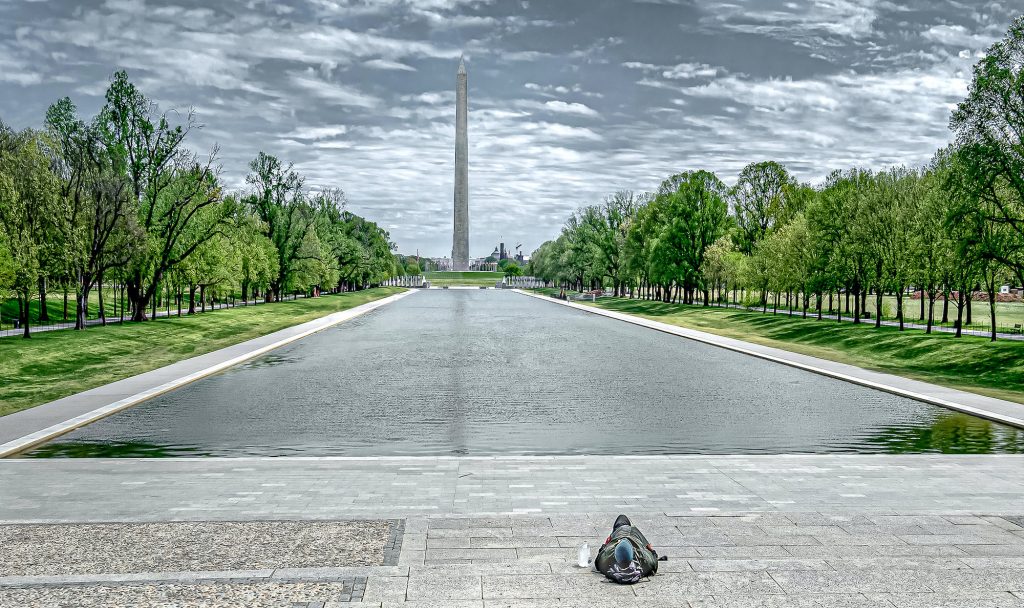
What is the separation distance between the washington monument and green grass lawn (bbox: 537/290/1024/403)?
340 feet

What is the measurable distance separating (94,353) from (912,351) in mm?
35862

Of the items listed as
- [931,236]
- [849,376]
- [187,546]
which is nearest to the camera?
[187,546]

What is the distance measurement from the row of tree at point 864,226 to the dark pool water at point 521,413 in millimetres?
11833

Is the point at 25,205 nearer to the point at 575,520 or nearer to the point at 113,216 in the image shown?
the point at 113,216

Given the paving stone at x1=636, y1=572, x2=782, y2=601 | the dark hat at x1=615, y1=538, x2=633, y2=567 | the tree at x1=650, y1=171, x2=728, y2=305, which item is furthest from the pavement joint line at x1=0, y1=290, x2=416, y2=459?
the tree at x1=650, y1=171, x2=728, y2=305

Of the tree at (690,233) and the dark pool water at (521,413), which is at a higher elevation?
the tree at (690,233)

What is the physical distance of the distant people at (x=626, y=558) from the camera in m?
6.69

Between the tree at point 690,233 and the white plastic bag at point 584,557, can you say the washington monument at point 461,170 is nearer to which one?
the tree at point 690,233

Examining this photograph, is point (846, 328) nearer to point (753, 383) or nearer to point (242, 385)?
point (753, 383)

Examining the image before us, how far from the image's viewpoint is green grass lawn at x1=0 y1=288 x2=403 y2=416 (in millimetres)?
22094

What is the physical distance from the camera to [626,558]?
22.0 feet

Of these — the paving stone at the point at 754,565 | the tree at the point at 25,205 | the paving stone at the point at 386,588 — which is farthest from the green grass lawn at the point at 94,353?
the paving stone at the point at 754,565

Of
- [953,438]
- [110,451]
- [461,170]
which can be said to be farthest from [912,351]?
[461,170]

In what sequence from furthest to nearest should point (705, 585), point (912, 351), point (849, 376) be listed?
point (912, 351) < point (849, 376) < point (705, 585)
